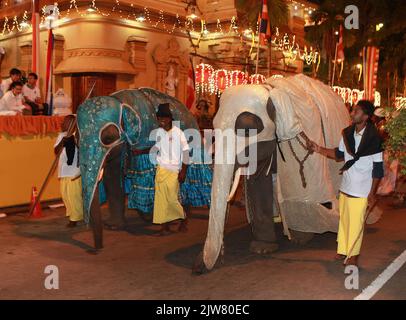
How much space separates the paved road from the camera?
15.7ft

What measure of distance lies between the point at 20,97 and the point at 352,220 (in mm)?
6309

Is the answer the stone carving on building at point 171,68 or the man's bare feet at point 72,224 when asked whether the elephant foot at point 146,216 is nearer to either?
the man's bare feet at point 72,224

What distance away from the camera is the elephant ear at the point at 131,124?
6969 millimetres

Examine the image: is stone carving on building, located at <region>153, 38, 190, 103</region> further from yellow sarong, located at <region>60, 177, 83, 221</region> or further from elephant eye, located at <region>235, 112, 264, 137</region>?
elephant eye, located at <region>235, 112, 264, 137</region>

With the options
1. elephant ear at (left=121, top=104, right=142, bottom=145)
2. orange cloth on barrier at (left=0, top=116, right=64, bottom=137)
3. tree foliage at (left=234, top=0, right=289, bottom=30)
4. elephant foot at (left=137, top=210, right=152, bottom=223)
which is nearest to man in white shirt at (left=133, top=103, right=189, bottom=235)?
elephant ear at (left=121, top=104, right=142, bottom=145)

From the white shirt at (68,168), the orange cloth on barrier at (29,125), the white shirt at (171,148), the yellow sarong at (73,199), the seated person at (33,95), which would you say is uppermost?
the seated person at (33,95)

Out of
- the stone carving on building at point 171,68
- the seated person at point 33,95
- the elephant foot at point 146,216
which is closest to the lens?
the elephant foot at point 146,216

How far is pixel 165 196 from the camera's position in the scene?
6.89m

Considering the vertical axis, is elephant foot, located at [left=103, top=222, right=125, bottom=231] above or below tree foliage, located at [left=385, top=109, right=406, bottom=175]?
below

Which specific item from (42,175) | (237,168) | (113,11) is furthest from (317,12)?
(237,168)

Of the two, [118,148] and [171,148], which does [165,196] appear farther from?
[118,148]

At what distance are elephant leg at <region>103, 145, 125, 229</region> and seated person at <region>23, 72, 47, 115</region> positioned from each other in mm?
3388

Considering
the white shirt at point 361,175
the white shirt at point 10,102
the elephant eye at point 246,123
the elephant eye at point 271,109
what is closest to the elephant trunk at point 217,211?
the elephant eye at point 246,123

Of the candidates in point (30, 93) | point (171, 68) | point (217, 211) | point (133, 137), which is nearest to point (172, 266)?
point (217, 211)
